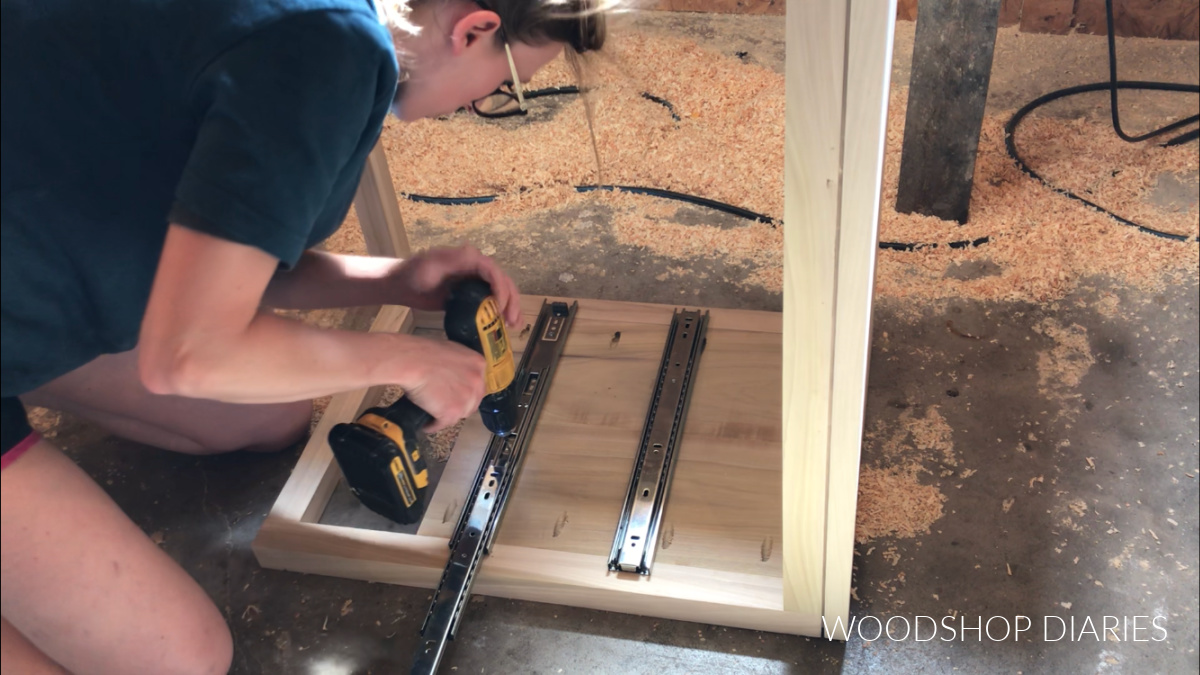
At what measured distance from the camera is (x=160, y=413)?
1426 millimetres

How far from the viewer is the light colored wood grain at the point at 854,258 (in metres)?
0.73

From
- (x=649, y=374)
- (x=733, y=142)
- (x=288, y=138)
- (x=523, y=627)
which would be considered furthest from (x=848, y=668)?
(x=733, y=142)

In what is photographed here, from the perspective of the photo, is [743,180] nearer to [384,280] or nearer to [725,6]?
[725,6]

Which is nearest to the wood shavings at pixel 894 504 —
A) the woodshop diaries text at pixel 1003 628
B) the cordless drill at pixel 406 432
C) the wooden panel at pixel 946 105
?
the woodshop diaries text at pixel 1003 628

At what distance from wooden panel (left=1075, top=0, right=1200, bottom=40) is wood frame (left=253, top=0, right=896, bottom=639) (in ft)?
5.16

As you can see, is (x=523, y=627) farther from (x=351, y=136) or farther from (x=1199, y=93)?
(x=1199, y=93)

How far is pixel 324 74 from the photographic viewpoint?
2.47ft

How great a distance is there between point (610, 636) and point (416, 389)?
47cm

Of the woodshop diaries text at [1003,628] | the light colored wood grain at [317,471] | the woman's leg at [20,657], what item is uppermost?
the woman's leg at [20,657]

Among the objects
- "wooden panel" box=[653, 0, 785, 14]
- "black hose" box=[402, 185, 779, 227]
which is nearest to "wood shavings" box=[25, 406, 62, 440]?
"black hose" box=[402, 185, 779, 227]

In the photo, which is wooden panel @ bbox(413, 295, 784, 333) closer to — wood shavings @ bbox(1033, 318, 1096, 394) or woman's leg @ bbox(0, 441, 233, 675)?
wood shavings @ bbox(1033, 318, 1096, 394)

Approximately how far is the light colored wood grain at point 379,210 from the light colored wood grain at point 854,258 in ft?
3.25

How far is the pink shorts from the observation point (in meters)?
0.94

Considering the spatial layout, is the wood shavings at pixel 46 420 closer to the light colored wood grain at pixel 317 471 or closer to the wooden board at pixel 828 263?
the light colored wood grain at pixel 317 471
